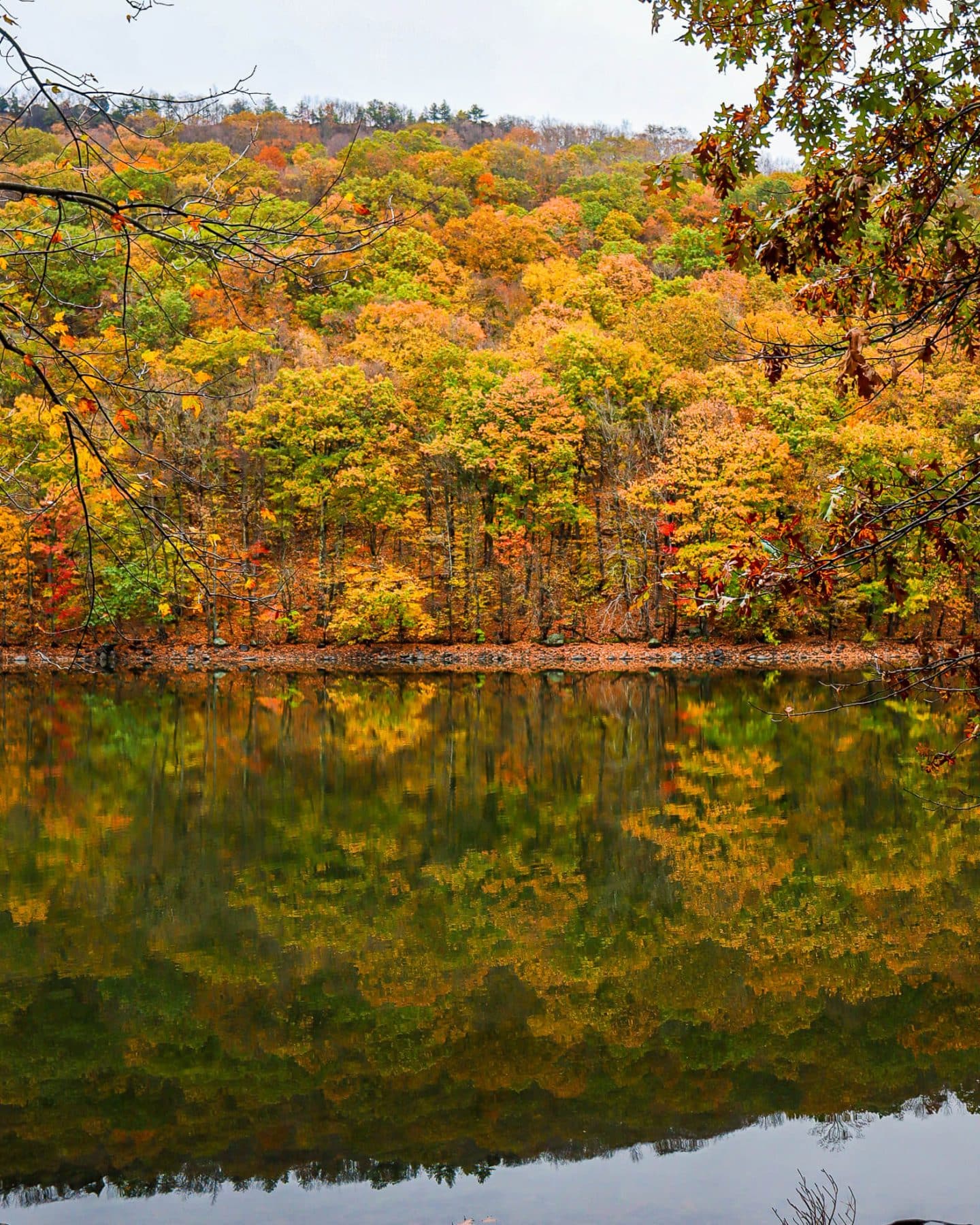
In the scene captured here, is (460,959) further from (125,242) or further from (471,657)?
(471,657)

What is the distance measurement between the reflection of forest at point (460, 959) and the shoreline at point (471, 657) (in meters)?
16.1

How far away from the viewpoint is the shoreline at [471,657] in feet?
107

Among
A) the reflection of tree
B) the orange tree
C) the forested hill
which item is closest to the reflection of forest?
the reflection of tree

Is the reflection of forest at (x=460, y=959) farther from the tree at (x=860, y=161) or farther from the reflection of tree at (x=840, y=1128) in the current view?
the tree at (x=860, y=161)

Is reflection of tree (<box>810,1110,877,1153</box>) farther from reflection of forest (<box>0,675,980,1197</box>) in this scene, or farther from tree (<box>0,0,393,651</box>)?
tree (<box>0,0,393,651</box>)

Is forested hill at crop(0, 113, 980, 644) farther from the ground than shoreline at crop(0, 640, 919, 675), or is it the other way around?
forested hill at crop(0, 113, 980, 644)

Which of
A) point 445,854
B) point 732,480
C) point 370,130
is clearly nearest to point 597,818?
point 445,854

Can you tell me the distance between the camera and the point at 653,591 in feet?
118

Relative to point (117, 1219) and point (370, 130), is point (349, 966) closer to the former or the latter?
point (117, 1219)

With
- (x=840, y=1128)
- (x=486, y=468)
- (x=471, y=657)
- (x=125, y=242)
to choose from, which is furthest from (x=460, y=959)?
(x=486, y=468)

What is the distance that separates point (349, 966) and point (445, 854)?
3.22m

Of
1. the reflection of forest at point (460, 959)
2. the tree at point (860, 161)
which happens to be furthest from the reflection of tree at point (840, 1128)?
the tree at point (860, 161)

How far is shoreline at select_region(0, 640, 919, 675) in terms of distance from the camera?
32750 mm

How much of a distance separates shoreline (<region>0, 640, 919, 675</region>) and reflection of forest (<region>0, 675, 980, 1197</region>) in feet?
52.7
